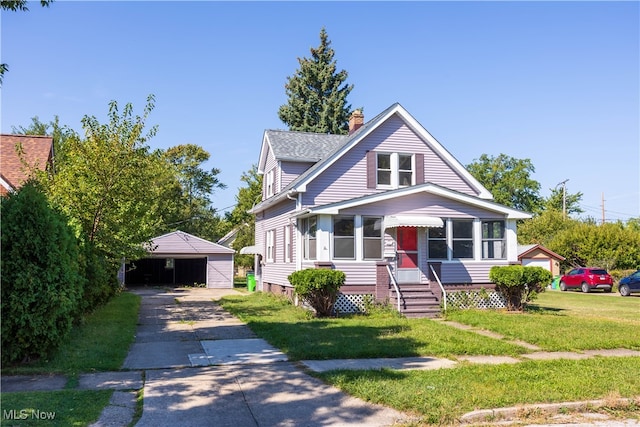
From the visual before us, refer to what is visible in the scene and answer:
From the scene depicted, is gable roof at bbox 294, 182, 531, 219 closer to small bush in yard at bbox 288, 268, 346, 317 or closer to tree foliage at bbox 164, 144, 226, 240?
small bush in yard at bbox 288, 268, 346, 317

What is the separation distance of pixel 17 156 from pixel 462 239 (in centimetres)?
1866

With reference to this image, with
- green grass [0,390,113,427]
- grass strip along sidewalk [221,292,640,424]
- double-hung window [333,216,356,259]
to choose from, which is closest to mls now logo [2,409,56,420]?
green grass [0,390,113,427]

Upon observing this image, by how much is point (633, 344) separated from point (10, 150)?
24.4 metres

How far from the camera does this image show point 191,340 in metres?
11.3

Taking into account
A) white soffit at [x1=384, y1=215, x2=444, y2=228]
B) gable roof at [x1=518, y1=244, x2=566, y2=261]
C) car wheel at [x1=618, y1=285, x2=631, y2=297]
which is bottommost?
car wheel at [x1=618, y1=285, x2=631, y2=297]

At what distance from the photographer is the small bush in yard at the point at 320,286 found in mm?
14906

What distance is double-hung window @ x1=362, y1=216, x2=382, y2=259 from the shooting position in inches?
680

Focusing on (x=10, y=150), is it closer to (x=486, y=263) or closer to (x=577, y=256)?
(x=486, y=263)

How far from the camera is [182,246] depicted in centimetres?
3303

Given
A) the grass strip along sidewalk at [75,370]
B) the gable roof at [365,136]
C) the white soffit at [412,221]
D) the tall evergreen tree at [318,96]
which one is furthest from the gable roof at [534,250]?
the grass strip along sidewalk at [75,370]

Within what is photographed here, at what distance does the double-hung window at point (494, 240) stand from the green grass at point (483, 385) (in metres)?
9.87

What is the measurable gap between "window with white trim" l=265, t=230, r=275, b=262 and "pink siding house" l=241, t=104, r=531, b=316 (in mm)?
2358

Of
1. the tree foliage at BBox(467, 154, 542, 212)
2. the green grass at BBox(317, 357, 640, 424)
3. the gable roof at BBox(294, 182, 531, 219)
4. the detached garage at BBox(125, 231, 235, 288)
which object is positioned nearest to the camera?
the green grass at BBox(317, 357, 640, 424)

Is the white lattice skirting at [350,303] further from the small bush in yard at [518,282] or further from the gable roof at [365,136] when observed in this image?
the small bush in yard at [518,282]
